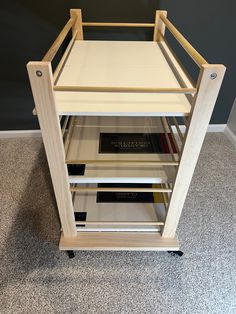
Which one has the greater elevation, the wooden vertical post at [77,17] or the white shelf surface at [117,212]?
the wooden vertical post at [77,17]

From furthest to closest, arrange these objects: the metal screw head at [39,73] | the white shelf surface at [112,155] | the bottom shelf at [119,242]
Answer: the bottom shelf at [119,242], the white shelf surface at [112,155], the metal screw head at [39,73]

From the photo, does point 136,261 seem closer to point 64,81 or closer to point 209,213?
point 209,213

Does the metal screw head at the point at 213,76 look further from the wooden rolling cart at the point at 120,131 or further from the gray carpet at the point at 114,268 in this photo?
the gray carpet at the point at 114,268

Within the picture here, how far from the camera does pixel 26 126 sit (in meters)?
1.72

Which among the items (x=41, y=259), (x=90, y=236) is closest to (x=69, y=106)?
(x=90, y=236)

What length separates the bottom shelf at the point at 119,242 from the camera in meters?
1.02

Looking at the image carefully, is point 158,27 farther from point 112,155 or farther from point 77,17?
point 112,155

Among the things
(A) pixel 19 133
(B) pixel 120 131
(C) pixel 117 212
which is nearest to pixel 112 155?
(B) pixel 120 131

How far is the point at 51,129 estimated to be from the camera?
0.70 m

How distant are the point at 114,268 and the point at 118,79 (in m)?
0.76

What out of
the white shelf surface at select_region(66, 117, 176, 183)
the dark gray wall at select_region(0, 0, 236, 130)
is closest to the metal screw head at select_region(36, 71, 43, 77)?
the white shelf surface at select_region(66, 117, 176, 183)

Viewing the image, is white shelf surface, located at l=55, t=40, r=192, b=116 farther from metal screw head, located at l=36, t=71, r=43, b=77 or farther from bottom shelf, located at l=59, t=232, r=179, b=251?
bottom shelf, located at l=59, t=232, r=179, b=251

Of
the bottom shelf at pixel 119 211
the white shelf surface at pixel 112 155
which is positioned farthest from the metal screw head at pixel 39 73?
the bottom shelf at pixel 119 211

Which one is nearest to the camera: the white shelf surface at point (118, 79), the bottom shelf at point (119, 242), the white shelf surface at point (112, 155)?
the white shelf surface at point (118, 79)
